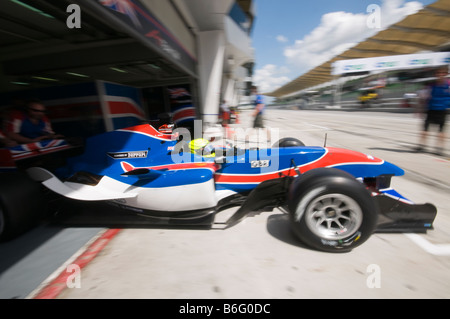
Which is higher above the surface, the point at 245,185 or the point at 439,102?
the point at 439,102

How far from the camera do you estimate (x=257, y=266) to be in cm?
162

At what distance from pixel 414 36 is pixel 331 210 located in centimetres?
2773

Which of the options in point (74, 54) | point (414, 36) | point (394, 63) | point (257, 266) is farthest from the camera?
point (394, 63)

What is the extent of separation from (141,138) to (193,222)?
126 cm

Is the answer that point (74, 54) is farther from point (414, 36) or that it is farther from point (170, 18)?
point (414, 36)

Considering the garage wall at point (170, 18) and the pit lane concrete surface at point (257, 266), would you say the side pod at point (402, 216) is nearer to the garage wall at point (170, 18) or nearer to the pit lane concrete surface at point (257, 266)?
the pit lane concrete surface at point (257, 266)

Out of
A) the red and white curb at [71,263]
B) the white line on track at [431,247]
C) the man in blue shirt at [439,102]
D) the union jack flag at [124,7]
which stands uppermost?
the union jack flag at [124,7]

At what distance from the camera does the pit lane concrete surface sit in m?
1.39

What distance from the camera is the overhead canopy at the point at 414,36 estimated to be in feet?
50.6

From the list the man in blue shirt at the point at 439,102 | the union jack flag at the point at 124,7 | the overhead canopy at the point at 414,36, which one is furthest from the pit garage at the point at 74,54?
the overhead canopy at the point at 414,36

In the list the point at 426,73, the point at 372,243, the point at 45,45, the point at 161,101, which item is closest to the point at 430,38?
the point at 426,73

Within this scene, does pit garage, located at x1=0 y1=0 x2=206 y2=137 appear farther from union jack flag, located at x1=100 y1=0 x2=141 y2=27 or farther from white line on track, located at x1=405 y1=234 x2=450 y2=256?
white line on track, located at x1=405 y1=234 x2=450 y2=256

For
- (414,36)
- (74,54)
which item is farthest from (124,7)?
(414,36)

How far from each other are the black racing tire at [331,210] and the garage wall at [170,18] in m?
4.79
